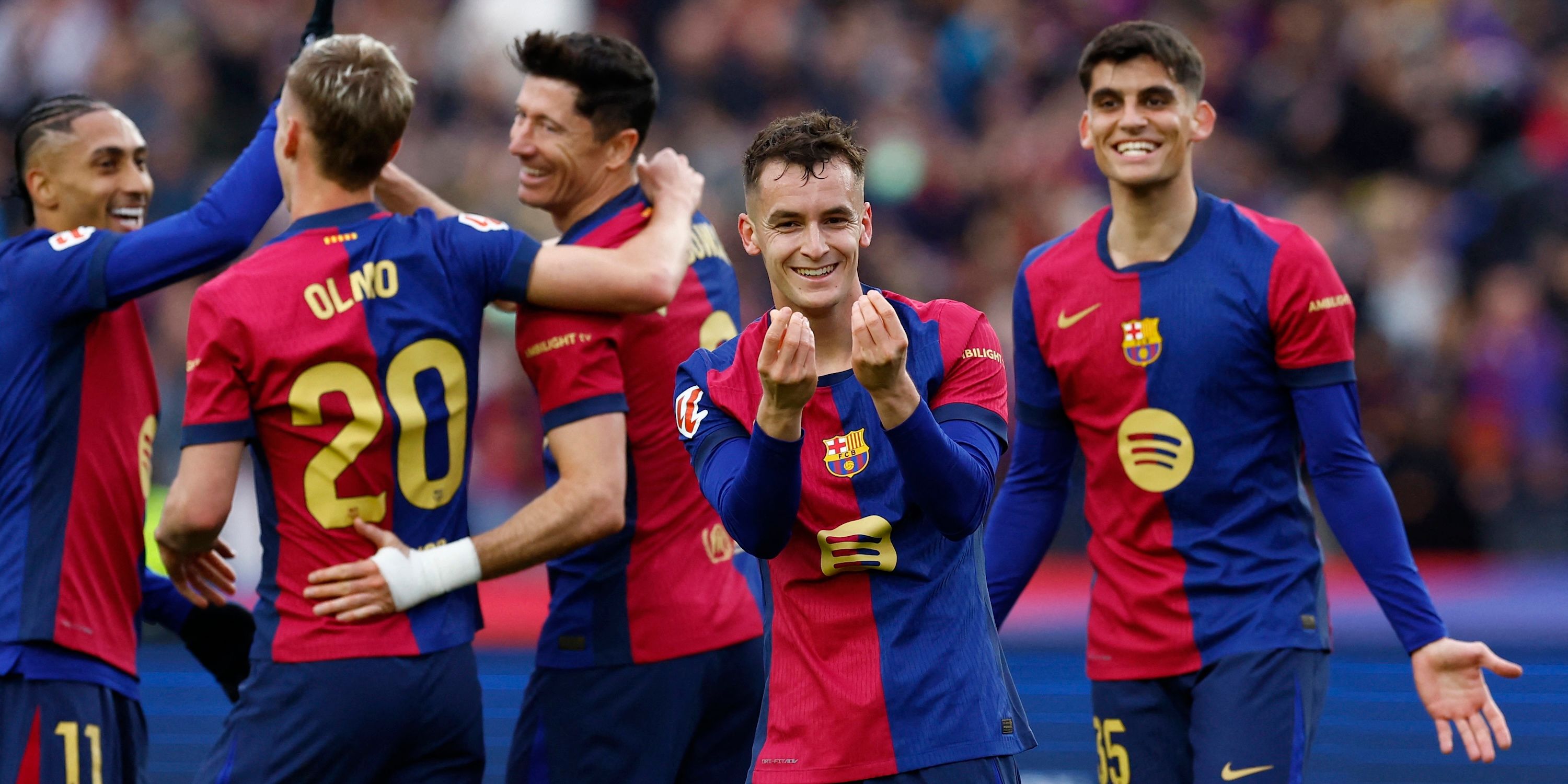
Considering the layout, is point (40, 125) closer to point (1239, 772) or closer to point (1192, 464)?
point (1192, 464)

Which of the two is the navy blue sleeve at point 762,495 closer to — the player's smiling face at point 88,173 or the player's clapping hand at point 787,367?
the player's clapping hand at point 787,367

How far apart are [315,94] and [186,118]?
37.8 feet

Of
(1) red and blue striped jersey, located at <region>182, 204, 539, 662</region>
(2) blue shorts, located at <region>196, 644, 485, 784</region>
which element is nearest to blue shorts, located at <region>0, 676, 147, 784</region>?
(2) blue shorts, located at <region>196, 644, 485, 784</region>

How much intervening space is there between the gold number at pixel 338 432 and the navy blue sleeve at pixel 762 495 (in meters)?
0.99

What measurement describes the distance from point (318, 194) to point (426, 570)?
0.97 metres

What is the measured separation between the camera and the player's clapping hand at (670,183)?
505 centimetres

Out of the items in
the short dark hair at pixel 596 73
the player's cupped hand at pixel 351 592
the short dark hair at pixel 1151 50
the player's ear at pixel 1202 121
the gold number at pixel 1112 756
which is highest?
the short dark hair at pixel 596 73

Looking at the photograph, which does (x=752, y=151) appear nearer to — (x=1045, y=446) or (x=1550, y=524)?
(x=1045, y=446)

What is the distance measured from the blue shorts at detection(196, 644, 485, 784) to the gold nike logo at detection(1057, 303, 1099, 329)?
193 centimetres

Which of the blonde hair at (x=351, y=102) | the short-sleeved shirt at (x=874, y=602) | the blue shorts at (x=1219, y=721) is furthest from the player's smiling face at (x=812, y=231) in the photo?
the blue shorts at (x=1219, y=721)

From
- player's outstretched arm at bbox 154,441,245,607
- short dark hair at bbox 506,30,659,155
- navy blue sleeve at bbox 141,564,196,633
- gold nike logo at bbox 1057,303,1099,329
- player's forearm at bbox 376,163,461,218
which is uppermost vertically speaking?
short dark hair at bbox 506,30,659,155

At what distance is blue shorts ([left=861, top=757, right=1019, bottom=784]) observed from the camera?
144 inches

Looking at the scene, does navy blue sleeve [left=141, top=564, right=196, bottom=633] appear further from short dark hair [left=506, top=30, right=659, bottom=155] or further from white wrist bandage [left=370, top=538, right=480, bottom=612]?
short dark hair [left=506, top=30, right=659, bottom=155]

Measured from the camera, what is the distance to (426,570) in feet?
13.9
